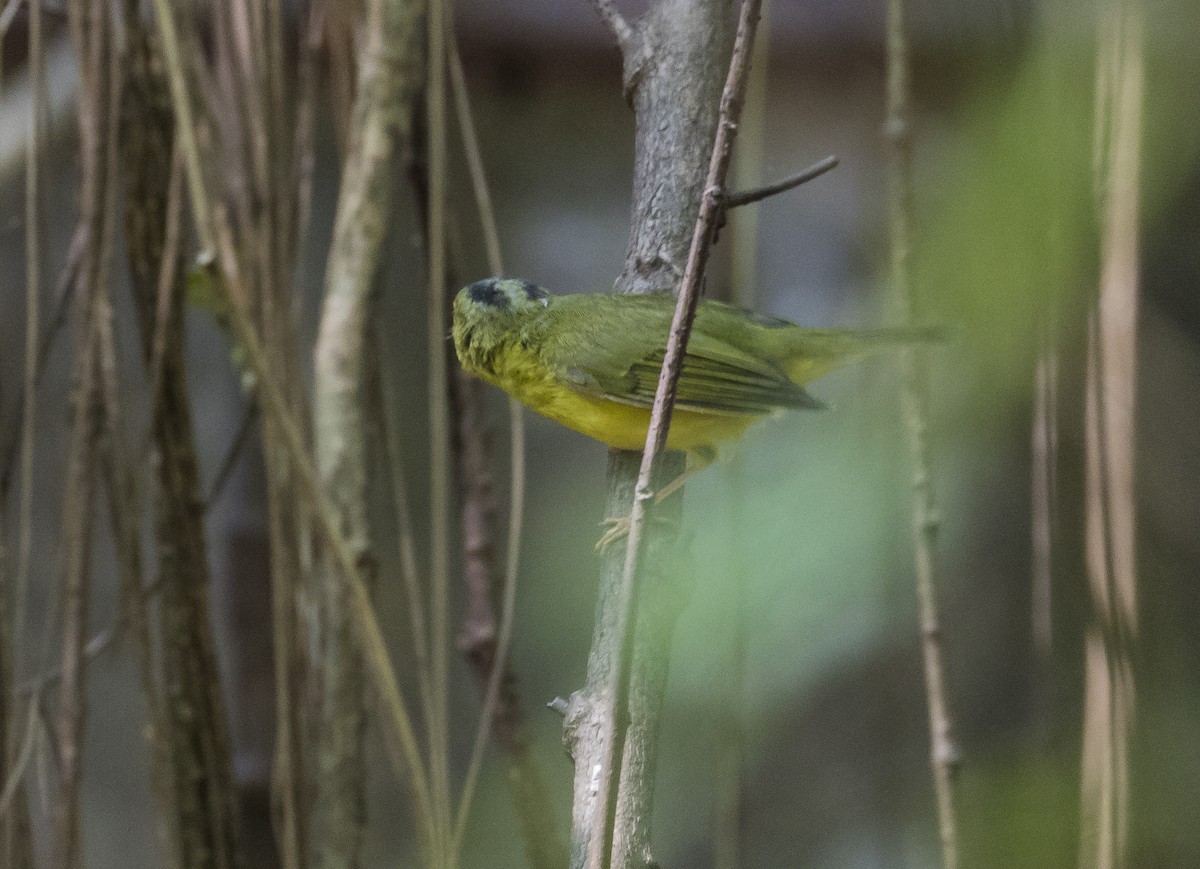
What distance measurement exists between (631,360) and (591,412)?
0.08m

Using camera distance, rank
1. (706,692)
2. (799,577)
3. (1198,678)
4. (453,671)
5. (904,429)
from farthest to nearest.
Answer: (453,671)
(706,692)
(799,577)
(904,429)
(1198,678)

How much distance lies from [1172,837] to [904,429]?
63 cm

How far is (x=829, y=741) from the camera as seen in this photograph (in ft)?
6.10

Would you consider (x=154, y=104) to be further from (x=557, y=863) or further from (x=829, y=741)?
(x=829, y=741)

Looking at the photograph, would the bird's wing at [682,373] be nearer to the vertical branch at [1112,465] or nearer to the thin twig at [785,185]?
the vertical branch at [1112,465]

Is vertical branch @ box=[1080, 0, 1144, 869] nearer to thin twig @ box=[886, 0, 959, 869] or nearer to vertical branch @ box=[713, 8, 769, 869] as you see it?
thin twig @ box=[886, 0, 959, 869]

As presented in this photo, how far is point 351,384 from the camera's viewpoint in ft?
4.22

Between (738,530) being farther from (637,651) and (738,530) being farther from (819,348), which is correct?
(637,651)

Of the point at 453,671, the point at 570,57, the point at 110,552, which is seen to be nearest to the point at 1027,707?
the point at 453,671

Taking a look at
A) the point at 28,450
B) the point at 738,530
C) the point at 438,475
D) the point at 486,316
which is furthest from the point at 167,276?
the point at 738,530

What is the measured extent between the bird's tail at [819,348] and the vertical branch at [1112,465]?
0.25 m

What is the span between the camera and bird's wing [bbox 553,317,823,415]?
1.23 m

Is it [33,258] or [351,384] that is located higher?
[33,258]

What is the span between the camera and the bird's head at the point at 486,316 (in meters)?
1.24
